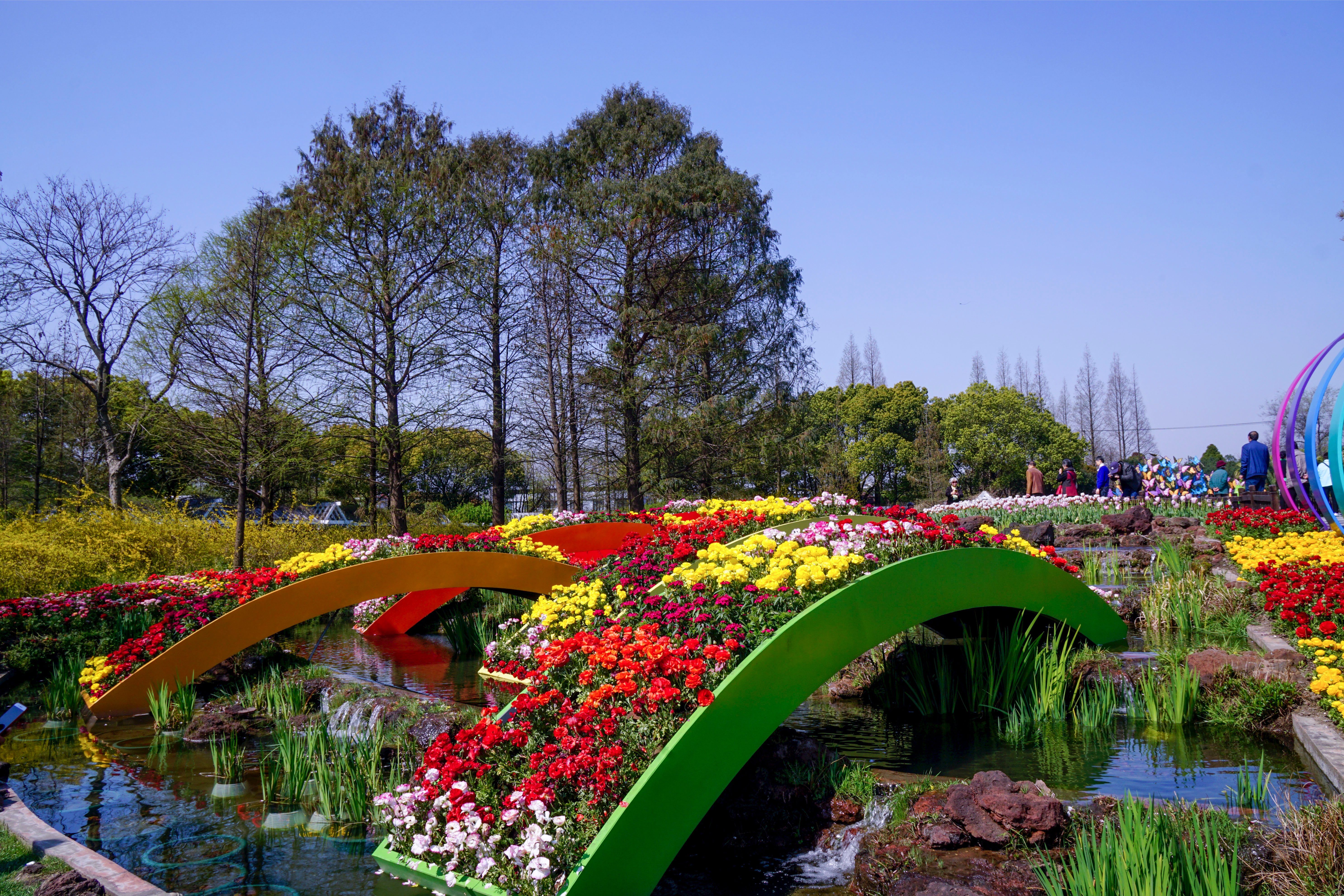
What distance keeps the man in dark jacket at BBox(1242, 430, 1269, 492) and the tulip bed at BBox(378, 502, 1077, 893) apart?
35.1ft

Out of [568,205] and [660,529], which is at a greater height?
[568,205]

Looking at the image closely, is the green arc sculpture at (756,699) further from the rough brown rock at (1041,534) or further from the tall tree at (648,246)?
the tall tree at (648,246)

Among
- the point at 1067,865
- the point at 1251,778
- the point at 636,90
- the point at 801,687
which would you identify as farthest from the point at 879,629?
the point at 636,90

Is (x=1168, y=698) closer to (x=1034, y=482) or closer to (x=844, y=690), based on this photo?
(x=844, y=690)

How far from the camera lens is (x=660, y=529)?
8289 mm

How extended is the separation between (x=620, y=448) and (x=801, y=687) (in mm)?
17043

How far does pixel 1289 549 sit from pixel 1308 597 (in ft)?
8.99

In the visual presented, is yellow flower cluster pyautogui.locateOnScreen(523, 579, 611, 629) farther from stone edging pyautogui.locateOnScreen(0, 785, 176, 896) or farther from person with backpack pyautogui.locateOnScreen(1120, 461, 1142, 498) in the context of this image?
person with backpack pyautogui.locateOnScreen(1120, 461, 1142, 498)

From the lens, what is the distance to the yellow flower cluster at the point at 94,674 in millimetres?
7742

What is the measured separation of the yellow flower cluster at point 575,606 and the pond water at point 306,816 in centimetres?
184

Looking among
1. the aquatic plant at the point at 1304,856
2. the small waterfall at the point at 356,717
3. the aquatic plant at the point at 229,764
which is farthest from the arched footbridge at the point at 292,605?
the aquatic plant at the point at 1304,856

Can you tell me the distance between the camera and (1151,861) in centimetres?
313

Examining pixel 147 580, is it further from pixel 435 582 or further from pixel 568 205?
pixel 568 205

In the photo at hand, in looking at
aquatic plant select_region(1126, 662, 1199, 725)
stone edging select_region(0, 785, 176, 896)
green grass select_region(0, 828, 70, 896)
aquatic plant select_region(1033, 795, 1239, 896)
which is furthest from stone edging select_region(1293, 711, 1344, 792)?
green grass select_region(0, 828, 70, 896)
